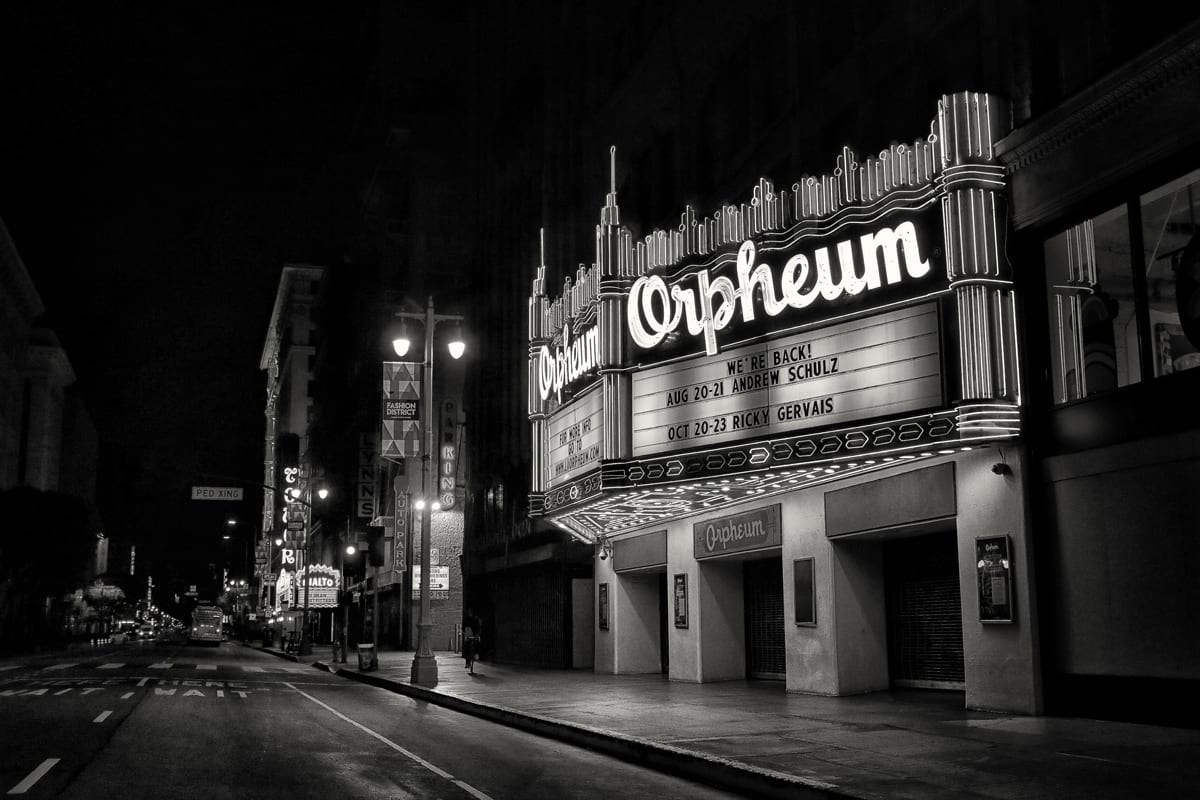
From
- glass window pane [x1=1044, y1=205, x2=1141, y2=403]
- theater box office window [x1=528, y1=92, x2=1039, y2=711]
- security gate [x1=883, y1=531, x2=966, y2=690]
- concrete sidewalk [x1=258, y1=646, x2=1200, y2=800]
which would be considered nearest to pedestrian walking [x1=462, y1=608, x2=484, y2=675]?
theater box office window [x1=528, y1=92, x2=1039, y2=711]

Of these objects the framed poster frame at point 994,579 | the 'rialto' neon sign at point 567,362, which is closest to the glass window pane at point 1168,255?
the framed poster frame at point 994,579

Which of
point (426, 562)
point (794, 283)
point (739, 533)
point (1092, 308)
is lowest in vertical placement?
point (426, 562)

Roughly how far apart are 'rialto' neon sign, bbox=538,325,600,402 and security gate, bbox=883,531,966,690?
790 cm

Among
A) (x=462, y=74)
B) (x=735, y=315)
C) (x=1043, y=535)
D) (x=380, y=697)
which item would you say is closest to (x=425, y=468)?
(x=380, y=697)

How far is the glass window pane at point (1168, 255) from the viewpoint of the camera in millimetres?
15977

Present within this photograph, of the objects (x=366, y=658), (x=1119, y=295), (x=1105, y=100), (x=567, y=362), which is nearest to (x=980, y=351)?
(x=1119, y=295)

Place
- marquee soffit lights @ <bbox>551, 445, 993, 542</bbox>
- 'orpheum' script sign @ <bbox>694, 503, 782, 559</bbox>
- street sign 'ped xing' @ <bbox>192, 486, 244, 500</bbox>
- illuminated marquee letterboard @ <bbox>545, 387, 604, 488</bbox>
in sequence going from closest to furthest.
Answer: marquee soffit lights @ <bbox>551, 445, 993, 542</bbox> → 'orpheum' script sign @ <bbox>694, 503, 782, 559</bbox> → illuminated marquee letterboard @ <bbox>545, 387, 604, 488</bbox> → street sign 'ped xing' @ <bbox>192, 486, 244, 500</bbox>

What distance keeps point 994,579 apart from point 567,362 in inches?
520

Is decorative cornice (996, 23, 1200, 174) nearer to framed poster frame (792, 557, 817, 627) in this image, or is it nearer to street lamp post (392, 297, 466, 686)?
framed poster frame (792, 557, 817, 627)

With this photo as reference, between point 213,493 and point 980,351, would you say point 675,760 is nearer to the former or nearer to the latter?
point 980,351

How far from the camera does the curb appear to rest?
39.8ft

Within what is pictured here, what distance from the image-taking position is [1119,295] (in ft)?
56.6

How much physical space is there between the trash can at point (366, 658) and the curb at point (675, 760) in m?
17.9

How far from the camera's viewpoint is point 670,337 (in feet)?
79.6
